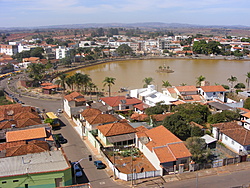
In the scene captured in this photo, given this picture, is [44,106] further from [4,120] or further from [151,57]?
[151,57]

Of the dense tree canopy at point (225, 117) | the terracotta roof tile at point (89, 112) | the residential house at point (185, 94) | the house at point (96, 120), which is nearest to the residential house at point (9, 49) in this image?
the residential house at point (185, 94)

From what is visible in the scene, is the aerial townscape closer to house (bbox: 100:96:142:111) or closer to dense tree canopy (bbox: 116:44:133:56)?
house (bbox: 100:96:142:111)

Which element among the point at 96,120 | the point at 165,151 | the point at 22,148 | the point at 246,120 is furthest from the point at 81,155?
the point at 246,120

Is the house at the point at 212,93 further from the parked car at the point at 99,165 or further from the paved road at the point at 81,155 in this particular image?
the parked car at the point at 99,165

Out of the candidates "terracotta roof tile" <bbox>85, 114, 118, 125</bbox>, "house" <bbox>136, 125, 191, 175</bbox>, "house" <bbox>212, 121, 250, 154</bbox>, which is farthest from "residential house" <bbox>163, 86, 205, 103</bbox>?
"house" <bbox>136, 125, 191, 175</bbox>

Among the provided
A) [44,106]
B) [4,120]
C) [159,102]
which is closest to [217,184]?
[159,102]

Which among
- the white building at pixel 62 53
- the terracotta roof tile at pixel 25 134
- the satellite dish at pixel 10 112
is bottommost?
the satellite dish at pixel 10 112
